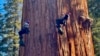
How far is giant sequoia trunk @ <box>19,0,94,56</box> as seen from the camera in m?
3.10

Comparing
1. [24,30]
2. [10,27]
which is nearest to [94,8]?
[10,27]

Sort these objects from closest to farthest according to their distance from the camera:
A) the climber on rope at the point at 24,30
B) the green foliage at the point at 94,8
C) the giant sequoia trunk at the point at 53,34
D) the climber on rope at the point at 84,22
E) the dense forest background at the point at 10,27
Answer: the giant sequoia trunk at the point at 53,34 < the climber on rope at the point at 24,30 < the climber on rope at the point at 84,22 < the green foliage at the point at 94,8 < the dense forest background at the point at 10,27

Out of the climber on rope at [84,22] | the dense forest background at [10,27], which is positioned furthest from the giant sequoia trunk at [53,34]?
the dense forest background at [10,27]

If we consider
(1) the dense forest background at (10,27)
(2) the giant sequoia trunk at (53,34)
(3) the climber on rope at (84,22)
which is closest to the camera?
(2) the giant sequoia trunk at (53,34)

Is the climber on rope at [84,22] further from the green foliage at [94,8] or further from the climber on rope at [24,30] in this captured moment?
the green foliage at [94,8]

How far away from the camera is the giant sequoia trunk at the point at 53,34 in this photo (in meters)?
3.10

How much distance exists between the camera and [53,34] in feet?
10.2

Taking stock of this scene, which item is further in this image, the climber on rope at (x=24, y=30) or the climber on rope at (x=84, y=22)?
the climber on rope at (x=84, y=22)

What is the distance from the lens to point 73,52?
315cm

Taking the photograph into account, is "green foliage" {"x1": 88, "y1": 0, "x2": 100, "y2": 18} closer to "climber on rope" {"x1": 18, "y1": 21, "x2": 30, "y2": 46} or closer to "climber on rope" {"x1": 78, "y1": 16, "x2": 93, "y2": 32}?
"climber on rope" {"x1": 78, "y1": 16, "x2": 93, "y2": 32}

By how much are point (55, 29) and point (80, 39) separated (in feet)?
1.20

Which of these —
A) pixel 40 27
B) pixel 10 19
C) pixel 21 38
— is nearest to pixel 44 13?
pixel 40 27

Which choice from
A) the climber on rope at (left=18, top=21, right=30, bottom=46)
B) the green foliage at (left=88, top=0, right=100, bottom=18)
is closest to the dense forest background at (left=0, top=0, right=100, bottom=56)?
the green foliage at (left=88, top=0, right=100, bottom=18)

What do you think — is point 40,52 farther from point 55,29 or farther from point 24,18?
point 24,18
